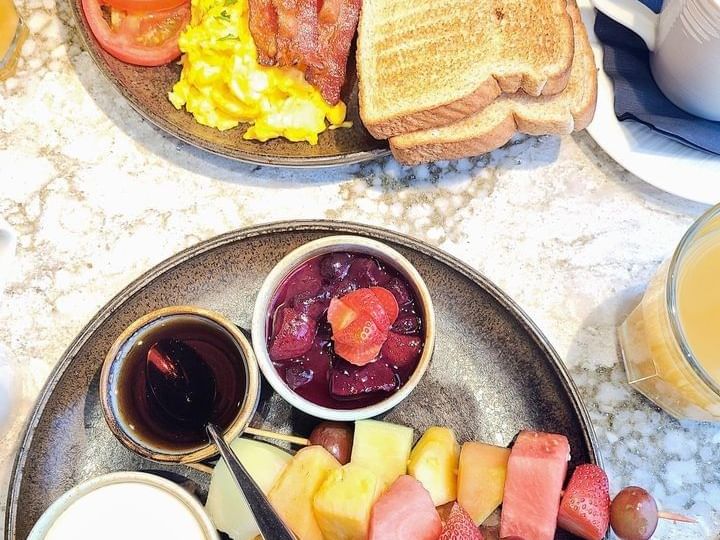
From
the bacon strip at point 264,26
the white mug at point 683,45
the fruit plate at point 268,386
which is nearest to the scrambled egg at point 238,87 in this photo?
the bacon strip at point 264,26

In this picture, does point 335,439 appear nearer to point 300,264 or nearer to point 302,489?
point 302,489

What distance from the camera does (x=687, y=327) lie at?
1387mm

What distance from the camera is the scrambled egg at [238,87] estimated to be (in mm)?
1542

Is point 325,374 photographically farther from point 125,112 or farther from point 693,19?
point 693,19

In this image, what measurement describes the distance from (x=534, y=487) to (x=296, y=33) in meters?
0.96

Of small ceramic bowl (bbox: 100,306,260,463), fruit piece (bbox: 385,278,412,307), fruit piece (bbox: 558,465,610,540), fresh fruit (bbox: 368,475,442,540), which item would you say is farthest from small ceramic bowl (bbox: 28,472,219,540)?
fruit piece (bbox: 558,465,610,540)

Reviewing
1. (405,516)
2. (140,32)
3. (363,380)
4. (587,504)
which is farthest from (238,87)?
(587,504)

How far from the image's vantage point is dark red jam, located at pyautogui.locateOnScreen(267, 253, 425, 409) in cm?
135

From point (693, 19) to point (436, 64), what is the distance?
1.56 feet

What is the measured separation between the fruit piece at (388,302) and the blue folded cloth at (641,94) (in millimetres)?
612

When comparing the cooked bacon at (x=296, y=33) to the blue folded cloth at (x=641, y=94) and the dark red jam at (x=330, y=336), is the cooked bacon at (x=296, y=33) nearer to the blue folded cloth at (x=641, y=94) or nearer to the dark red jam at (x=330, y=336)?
the dark red jam at (x=330, y=336)

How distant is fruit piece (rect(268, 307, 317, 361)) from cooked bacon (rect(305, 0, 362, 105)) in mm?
475

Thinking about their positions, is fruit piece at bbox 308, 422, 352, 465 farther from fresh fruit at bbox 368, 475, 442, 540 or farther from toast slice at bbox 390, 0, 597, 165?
toast slice at bbox 390, 0, 597, 165

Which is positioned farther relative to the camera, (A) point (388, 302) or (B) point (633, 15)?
(B) point (633, 15)
